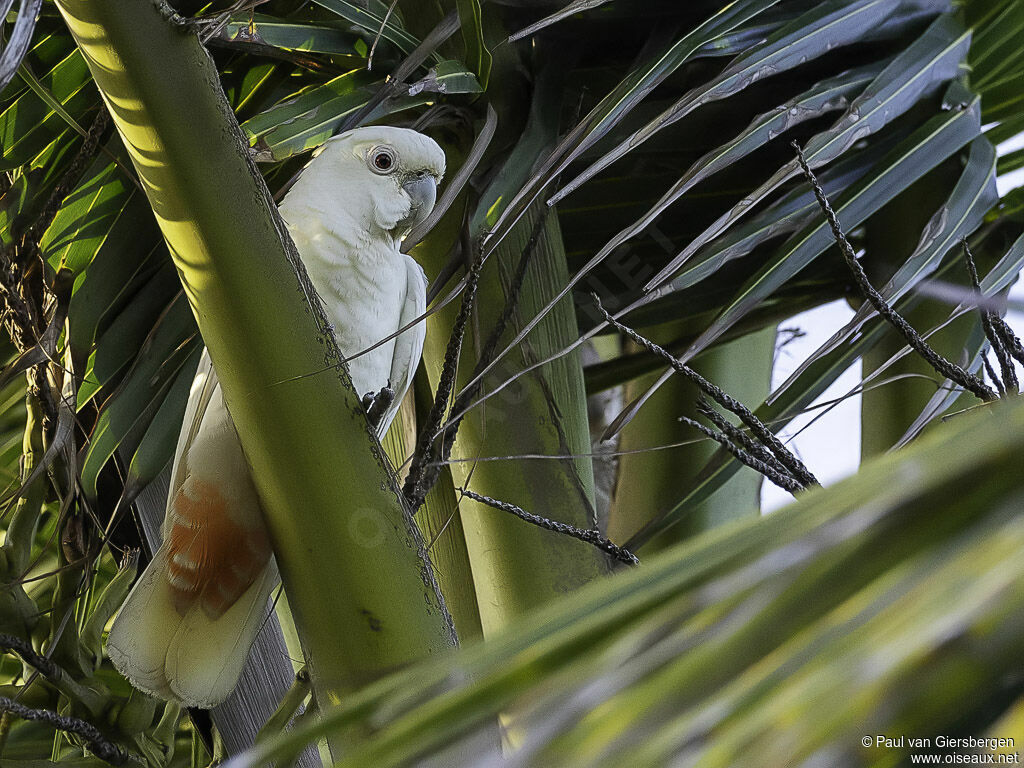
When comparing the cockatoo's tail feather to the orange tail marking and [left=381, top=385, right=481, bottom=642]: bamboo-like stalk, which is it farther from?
[left=381, top=385, right=481, bottom=642]: bamboo-like stalk

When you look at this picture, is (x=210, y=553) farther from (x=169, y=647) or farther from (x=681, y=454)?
(x=681, y=454)

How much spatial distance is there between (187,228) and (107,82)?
4.3 inches

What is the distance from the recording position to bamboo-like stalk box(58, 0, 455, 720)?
0.65 meters

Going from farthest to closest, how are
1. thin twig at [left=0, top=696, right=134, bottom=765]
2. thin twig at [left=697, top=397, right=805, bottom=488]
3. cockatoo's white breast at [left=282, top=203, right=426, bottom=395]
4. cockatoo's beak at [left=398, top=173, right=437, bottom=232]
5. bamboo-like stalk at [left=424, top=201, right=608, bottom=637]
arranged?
1. cockatoo's beak at [left=398, top=173, right=437, bottom=232]
2. cockatoo's white breast at [left=282, top=203, right=426, bottom=395]
3. bamboo-like stalk at [left=424, top=201, right=608, bottom=637]
4. thin twig at [left=0, top=696, right=134, bottom=765]
5. thin twig at [left=697, top=397, right=805, bottom=488]

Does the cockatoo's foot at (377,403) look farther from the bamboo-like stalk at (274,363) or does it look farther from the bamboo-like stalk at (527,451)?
the bamboo-like stalk at (527,451)

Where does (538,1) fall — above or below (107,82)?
above

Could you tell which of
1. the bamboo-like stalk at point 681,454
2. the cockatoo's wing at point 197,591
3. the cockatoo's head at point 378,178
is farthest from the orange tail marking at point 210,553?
the bamboo-like stalk at point 681,454

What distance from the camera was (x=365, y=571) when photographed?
27.4 inches

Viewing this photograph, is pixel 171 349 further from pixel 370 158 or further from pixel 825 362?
pixel 825 362

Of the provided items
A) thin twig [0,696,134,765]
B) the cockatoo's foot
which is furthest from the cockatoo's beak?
A: thin twig [0,696,134,765]

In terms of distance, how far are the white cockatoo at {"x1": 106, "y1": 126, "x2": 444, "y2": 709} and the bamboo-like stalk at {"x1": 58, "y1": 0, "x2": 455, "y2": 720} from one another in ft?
0.22

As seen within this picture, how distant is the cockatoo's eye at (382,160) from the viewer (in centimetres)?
127

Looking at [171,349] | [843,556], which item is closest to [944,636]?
[843,556]

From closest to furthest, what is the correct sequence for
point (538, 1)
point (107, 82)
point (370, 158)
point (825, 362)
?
point (107, 82), point (825, 362), point (538, 1), point (370, 158)
